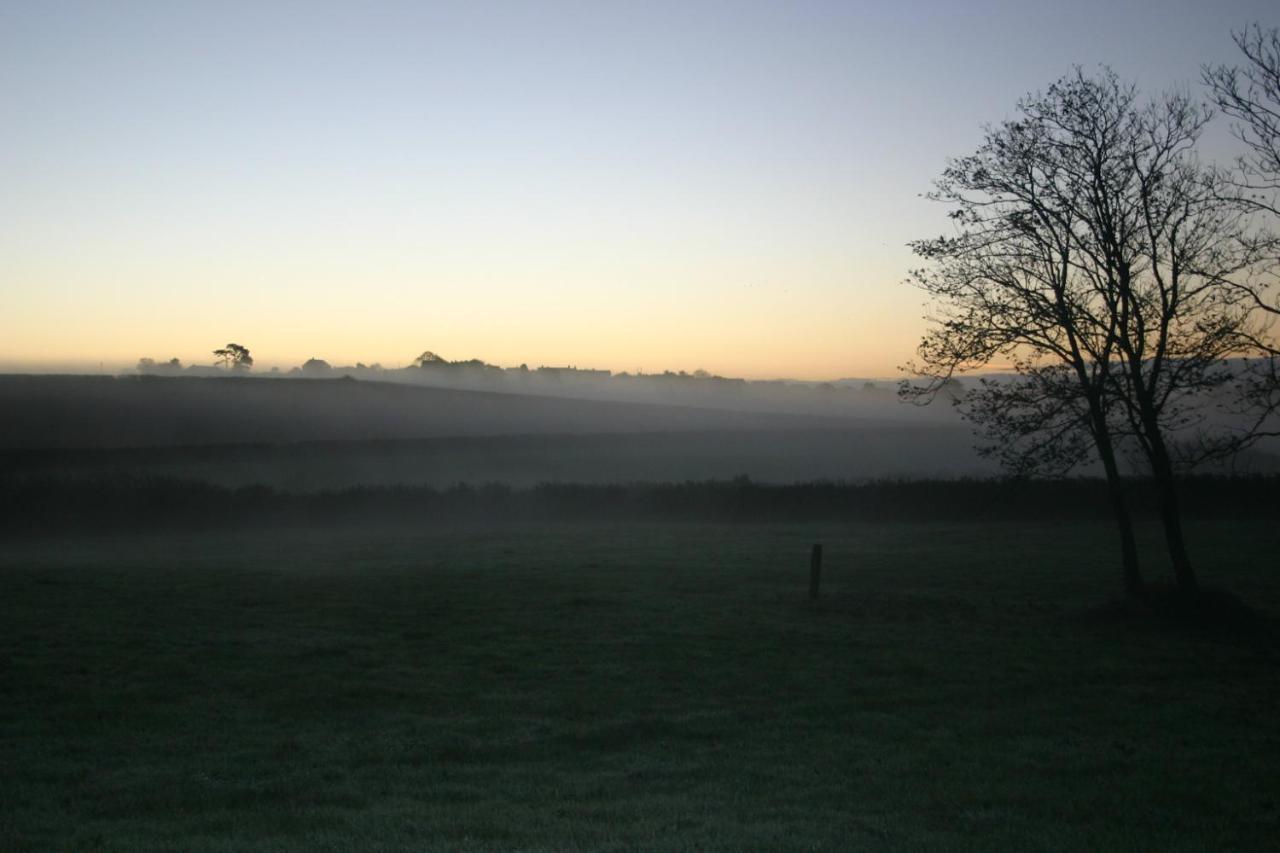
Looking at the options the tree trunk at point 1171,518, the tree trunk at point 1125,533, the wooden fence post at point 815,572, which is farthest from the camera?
the wooden fence post at point 815,572

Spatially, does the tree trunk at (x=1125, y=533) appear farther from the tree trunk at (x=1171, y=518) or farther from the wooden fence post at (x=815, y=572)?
the wooden fence post at (x=815, y=572)

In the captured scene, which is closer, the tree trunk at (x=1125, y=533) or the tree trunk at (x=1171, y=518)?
the tree trunk at (x=1171, y=518)

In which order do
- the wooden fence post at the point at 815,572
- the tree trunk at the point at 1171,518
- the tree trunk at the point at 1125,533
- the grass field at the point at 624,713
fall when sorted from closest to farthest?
the grass field at the point at 624,713 < the tree trunk at the point at 1171,518 < the tree trunk at the point at 1125,533 < the wooden fence post at the point at 815,572

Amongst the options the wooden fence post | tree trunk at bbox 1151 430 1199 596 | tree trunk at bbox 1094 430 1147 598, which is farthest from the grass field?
tree trunk at bbox 1151 430 1199 596

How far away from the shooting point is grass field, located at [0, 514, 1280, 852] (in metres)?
10.2

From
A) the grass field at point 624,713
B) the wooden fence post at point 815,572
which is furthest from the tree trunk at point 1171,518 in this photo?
the wooden fence post at point 815,572

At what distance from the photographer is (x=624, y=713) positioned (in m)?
15.7

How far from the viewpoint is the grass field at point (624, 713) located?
1025 cm

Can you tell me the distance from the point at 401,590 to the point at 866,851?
2228cm

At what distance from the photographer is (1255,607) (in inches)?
993

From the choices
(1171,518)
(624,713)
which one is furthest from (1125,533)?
(624,713)

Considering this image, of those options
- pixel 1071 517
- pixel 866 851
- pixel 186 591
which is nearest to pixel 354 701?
pixel 866 851

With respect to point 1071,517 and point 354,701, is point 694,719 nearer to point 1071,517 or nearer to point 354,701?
point 354,701

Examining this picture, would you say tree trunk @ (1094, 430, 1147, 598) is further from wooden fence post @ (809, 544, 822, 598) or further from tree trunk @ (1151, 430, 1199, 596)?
wooden fence post @ (809, 544, 822, 598)
